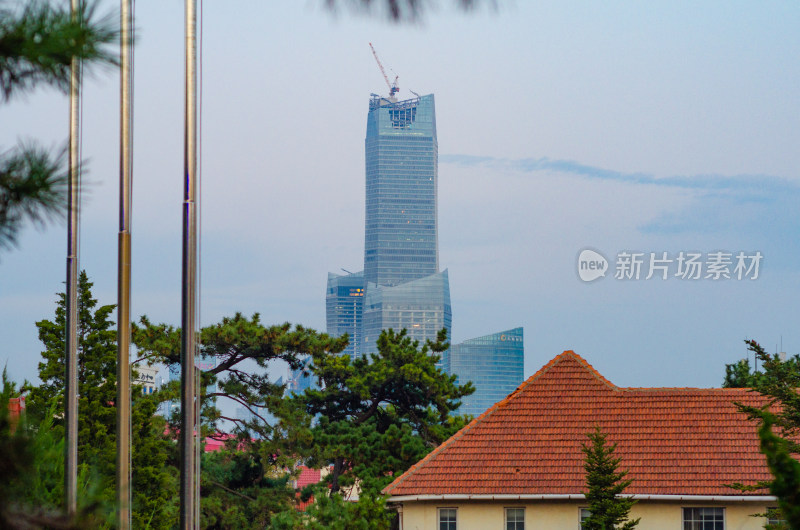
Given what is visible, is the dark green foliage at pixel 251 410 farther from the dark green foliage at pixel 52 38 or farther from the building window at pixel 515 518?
the dark green foliage at pixel 52 38

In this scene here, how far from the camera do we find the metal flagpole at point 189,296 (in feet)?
35.8

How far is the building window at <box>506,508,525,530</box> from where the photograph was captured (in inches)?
917

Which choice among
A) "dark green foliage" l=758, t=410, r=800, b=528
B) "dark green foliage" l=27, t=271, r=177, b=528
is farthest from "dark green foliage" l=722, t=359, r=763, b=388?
"dark green foliage" l=758, t=410, r=800, b=528

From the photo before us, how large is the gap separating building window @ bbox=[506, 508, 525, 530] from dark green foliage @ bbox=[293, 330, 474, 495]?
8342 millimetres

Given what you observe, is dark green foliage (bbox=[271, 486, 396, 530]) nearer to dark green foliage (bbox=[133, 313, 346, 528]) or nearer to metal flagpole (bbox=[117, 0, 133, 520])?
dark green foliage (bbox=[133, 313, 346, 528])

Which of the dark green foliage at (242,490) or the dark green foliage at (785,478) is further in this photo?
the dark green foliage at (242,490)

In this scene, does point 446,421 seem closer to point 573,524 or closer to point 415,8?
point 573,524

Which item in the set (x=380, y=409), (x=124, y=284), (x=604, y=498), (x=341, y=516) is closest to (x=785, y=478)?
(x=124, y=284)

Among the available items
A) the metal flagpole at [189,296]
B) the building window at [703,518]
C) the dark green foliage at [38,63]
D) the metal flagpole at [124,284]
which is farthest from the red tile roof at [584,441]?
the dark green foliage at [38,63]

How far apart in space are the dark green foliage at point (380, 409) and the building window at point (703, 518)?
10658 millimetres

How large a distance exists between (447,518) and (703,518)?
18.3 feet

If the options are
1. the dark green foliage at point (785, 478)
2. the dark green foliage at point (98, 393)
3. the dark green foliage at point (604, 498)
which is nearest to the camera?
the dark green foliage at point (785, 478)

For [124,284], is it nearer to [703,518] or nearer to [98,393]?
[98,393]

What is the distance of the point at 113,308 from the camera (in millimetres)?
23656
